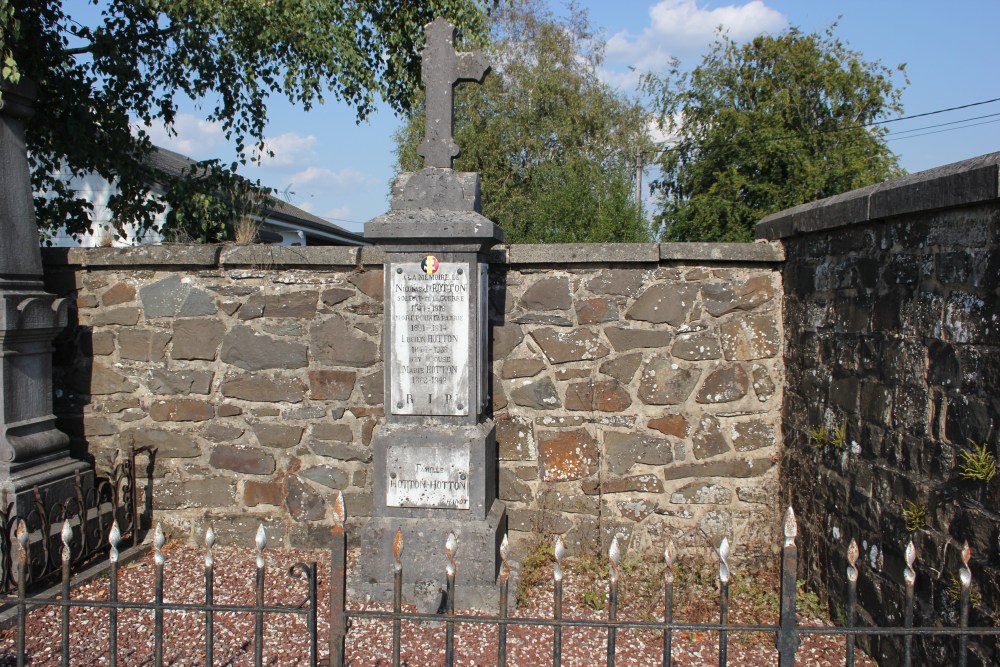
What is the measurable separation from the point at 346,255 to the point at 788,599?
3728 mm

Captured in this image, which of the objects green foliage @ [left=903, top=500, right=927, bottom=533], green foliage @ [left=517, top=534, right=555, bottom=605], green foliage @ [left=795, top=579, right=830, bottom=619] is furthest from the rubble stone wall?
green foliage @ [left=903, top=500, right=927, bottom=533]

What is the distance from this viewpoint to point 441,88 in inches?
168

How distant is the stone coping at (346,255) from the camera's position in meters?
4.91

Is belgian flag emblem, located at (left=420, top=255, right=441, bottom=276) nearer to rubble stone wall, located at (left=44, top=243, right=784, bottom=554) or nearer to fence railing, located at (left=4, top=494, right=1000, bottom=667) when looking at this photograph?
rubble stone wall, located at (left=44, top=243, right=784, bottom=554)

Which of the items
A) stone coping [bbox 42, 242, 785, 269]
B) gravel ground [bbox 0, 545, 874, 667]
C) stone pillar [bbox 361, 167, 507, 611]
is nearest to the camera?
gravel ground [bbox 0, 545, 874, 667]

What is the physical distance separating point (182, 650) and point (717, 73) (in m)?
12.4

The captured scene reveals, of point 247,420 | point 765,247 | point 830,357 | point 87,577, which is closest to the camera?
point 830,357

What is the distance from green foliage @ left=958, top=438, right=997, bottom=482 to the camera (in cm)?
276

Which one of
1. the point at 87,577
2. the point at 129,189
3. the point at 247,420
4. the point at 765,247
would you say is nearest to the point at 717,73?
the point at 765,247

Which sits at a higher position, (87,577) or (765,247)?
(765,247)

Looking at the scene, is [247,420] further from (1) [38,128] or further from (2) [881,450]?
(2) [881,450]

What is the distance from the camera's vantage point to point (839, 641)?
3.97 metres

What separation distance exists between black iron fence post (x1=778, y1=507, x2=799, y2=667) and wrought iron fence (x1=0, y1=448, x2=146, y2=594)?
3.50m

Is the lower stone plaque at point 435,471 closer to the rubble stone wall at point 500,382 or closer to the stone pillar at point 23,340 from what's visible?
the rubble stone wall at point 500,382
